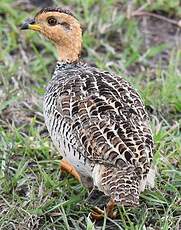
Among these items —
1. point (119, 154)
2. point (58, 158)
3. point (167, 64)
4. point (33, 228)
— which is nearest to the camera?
point (119, 154)

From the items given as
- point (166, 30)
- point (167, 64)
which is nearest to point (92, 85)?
point (167, 64)

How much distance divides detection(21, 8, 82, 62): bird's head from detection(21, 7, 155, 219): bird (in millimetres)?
33

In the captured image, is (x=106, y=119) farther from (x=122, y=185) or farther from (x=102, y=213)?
(x=102, y=213)

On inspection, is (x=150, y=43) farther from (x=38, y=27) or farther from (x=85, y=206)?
(x=85, y=206)

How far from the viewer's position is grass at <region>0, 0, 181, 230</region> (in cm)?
496

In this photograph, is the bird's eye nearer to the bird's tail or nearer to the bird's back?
the bird's back

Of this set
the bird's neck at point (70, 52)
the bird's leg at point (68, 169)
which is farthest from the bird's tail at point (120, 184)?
the bird's neck at point (70, 52)

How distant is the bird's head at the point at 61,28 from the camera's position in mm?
5648

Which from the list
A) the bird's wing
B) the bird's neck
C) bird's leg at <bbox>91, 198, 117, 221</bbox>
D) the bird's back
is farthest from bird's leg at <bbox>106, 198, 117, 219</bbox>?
the bird's neck

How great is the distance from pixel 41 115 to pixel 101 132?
1578mm

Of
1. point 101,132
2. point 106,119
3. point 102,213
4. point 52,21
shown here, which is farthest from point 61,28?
point 102,213

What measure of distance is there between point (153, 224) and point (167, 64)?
7.96 ft

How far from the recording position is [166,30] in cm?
755

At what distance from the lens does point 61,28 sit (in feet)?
18.6
